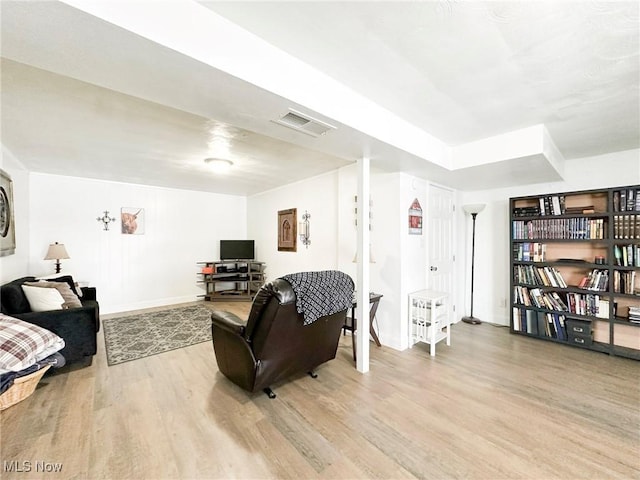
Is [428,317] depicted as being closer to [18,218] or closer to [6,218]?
[6,218]

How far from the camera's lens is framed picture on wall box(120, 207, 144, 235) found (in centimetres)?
516

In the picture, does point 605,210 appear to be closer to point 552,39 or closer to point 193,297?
point 552,39

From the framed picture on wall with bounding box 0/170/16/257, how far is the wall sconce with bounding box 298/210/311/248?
12.4ft

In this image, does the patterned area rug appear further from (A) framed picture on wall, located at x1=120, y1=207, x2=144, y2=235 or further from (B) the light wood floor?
(A) framed picture on wall, located at x1=120, y1=207, x2=144, y2=235

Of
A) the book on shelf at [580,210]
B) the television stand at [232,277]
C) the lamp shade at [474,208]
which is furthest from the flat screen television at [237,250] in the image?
the book on shelf at [580,210]

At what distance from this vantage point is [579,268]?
3.57 meters

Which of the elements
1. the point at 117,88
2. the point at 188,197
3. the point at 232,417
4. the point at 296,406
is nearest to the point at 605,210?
the point at 296,406

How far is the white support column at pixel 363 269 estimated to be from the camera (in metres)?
2.74

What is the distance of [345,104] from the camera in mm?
1985

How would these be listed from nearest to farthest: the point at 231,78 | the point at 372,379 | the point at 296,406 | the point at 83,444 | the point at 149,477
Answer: the point at 231,78, the point at 149,477, the point at 83,444, the point at 296,406, the point at 372,379

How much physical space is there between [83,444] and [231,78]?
96.4 inches

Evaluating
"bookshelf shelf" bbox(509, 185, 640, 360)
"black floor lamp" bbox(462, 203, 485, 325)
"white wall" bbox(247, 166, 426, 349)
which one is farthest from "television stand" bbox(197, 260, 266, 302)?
"bookshelf shelf" bbox(509, 185, 640, 360)

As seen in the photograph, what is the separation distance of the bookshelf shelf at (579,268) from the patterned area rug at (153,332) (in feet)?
14.5

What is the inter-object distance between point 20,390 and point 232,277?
3.86m
